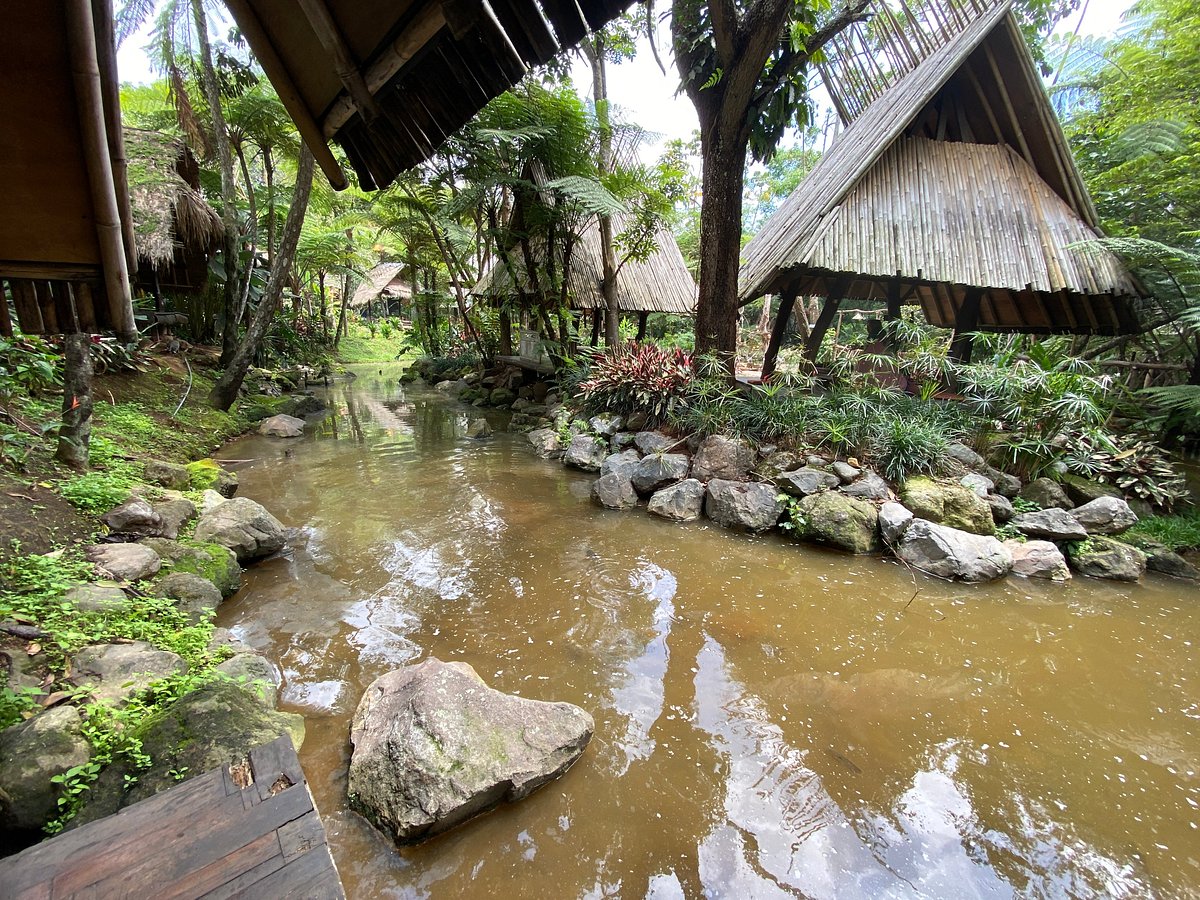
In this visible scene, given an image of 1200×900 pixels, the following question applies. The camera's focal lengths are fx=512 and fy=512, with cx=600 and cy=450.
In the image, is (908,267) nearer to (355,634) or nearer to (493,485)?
(493,485)

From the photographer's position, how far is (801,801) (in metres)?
2.26

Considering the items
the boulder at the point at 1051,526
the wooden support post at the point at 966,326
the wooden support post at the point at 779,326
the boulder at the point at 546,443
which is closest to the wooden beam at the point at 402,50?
the boulder at the point at 1051,526

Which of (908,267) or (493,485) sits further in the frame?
(493,485)

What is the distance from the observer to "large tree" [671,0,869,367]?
4887mm

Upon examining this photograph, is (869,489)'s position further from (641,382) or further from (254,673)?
(254,673)

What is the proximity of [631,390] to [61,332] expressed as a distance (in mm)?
5895

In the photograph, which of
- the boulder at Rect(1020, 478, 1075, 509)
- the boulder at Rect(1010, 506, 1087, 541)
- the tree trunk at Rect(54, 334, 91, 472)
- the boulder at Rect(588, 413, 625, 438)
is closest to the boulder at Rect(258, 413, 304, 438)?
the tree trunk at Rect(54, 334, 91, 472)

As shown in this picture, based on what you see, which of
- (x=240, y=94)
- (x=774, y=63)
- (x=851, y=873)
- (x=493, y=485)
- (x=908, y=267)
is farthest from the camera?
(x=240, y=94)

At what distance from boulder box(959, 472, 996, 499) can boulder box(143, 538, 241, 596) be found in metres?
6.30

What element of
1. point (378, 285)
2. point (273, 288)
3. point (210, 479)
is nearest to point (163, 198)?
point (273, 288)

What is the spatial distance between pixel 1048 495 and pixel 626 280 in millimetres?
8297

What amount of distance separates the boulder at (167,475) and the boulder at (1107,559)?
7981mm

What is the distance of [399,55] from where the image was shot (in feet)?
5.07

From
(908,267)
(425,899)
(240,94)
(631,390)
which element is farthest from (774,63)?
(240,94)
